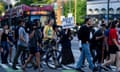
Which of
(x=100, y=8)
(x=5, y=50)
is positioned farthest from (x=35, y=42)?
(x=100, y=8)

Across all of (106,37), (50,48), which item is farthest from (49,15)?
(106,37)

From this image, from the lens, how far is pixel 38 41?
44.5ft

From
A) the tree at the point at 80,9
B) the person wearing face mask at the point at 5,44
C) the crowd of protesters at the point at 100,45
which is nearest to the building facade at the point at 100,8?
the tree at the point at 80,9

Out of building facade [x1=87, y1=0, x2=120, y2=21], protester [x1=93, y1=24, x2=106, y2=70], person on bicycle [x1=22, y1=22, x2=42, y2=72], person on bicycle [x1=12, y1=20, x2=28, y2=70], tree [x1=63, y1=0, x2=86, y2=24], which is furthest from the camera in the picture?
building facade [x1=87, y1=0, x2=120, y2=21]

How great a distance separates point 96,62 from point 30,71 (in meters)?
2.26

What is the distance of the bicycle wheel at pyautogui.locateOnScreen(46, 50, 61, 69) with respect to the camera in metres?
15.2

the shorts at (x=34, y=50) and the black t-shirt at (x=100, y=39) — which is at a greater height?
the black t-shirt at (x=100, y=39)

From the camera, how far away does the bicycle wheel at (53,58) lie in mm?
15242

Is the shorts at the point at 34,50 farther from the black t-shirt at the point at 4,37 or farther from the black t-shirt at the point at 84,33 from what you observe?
the black t-shirt at the point at 4,37

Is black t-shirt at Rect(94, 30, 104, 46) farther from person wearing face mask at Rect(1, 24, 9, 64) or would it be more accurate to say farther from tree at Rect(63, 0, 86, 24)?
tree at Rect(63, 0, 86, 24)

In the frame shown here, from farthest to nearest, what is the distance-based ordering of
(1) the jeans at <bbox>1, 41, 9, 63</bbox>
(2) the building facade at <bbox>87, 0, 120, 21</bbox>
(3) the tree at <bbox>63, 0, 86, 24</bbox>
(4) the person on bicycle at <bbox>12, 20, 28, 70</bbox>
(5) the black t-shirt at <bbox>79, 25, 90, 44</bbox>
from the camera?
1. (2) the building facade at <bbox>87, 0, 120, 21</bbox>
2. (3) the tree at <bbox>63, 0, 86, 24</bbox>
3. (1) the jeans at <bbox>1, 41, 9, 63</bbox>
4. (4) the person on bicycle at <bbox>12, 20, 28, 70</bbox>
5. (5) the black t-shirt at <bbox>79, 25, 90, 44</bbox>

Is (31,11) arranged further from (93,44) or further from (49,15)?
(93,44)

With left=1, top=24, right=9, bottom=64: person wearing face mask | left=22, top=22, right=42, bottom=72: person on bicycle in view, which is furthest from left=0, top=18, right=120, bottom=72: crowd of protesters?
left=1, top=24, right=9, bottom=64: person wearing face mask

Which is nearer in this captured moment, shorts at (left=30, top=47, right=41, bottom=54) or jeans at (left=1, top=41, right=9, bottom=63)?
shorts at (left=30, top=47, right=41, bottom=54)
